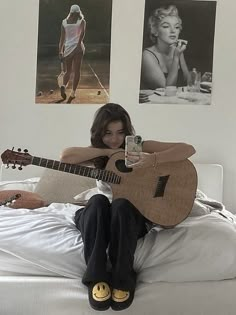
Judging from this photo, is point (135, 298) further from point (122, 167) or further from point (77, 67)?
point (77, 67)

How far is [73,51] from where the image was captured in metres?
3.27

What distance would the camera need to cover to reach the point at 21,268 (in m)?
1.77

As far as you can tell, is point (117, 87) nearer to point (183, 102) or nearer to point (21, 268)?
point (183, 102)

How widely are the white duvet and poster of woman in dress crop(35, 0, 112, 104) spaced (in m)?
1.63

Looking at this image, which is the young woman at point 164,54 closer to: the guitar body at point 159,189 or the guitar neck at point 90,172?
the guitar body at point 159,189

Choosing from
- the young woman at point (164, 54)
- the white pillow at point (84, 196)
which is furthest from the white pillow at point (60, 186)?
the young woman at point (164, 54)

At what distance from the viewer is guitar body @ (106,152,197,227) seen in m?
1.87

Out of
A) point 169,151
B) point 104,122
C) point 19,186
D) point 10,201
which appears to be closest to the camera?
point 169,151

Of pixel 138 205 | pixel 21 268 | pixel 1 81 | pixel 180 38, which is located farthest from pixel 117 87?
pixel 21 268

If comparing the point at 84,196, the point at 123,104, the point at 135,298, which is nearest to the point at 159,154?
the point at 135,298

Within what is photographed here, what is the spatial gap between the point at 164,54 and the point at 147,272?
1.94 meters

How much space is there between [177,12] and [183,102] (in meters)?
0.64

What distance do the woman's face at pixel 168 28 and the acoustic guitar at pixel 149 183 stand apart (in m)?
1.54

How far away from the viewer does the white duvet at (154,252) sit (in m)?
1.72
